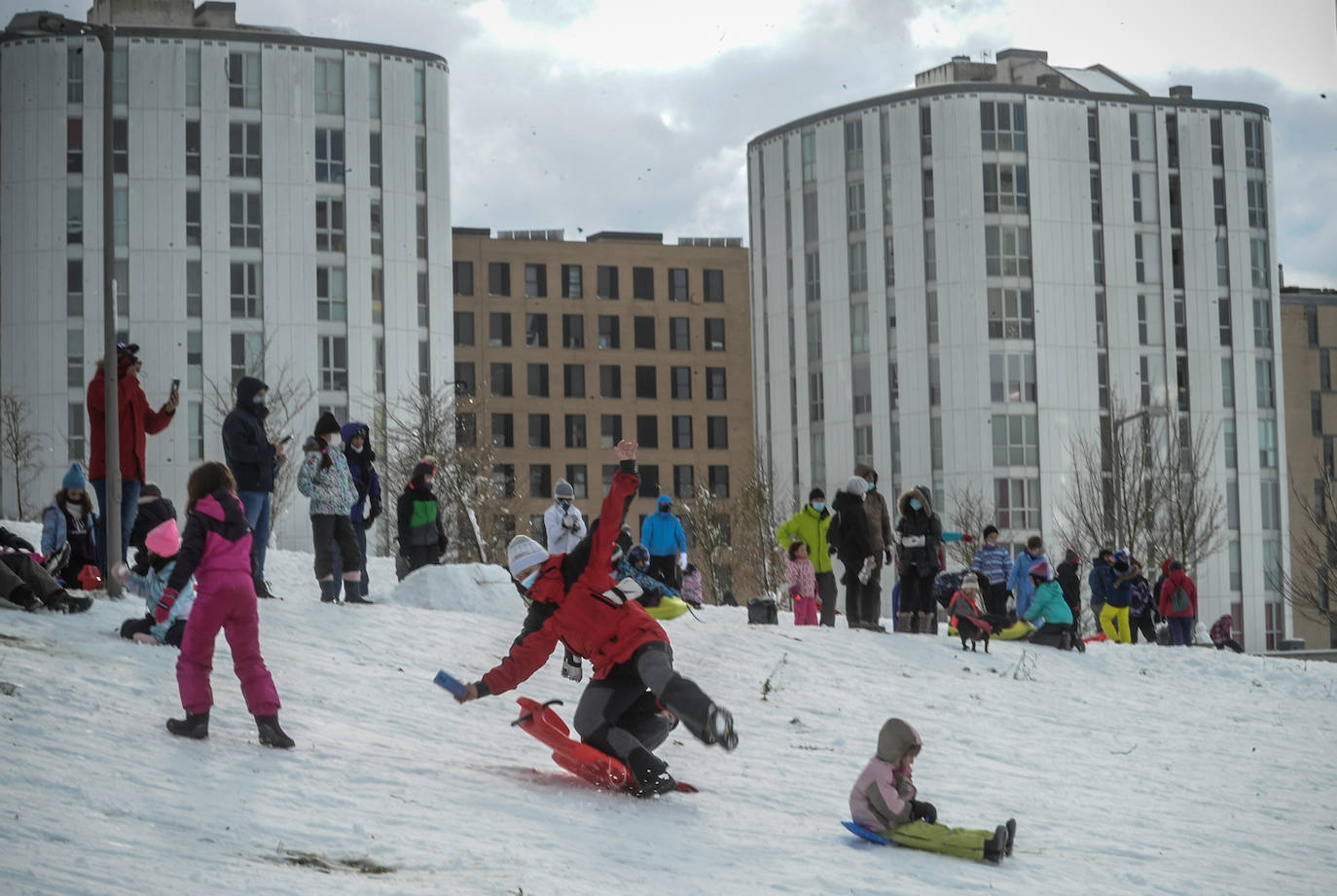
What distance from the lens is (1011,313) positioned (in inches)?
2702

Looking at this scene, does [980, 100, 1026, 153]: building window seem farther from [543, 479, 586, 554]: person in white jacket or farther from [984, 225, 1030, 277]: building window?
[543, 479, 586, 554]: person in white jacket

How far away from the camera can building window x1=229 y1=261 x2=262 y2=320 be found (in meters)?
60.5

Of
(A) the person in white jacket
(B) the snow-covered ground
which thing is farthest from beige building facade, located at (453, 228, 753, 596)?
(B) the snow-covered ground

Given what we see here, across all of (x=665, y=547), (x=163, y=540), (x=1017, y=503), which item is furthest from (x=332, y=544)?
(x=1017, y=503)

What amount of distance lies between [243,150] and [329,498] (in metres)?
49.4

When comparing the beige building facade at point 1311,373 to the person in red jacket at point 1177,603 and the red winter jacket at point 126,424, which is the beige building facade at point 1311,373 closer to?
the person in red jacket at point 1177,603

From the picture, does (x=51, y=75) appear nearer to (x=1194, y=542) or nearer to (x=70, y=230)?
(x=70, y=230)

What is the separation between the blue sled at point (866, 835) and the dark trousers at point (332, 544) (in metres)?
7.33

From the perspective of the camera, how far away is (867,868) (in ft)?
27.4

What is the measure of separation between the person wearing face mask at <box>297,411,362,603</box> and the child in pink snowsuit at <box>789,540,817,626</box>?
6.27 meters

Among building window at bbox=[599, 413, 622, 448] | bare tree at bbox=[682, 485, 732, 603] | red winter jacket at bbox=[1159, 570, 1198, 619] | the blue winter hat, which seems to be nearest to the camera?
the blue winter hat

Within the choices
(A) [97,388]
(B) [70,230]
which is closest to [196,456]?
(B) [70,230]

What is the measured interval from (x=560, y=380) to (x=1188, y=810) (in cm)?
7917

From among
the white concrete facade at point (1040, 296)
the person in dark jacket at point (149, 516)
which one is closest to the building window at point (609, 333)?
the white concrete facade at point (1040, 296)
